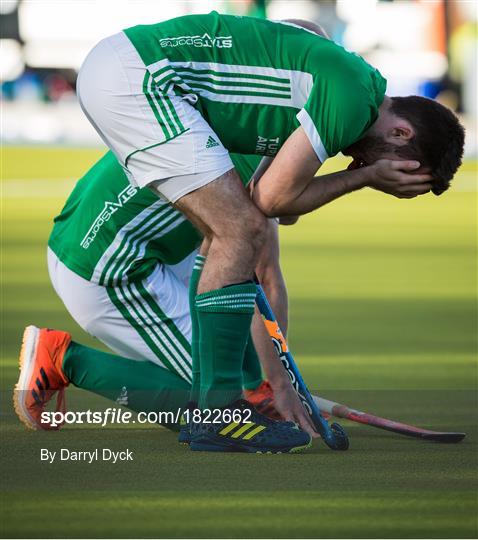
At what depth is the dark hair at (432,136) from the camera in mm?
4539

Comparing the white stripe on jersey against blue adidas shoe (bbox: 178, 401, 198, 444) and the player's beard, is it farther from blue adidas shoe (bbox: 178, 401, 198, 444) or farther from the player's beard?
blue adidas shoe (bbox: 178, 401, 198, 444)

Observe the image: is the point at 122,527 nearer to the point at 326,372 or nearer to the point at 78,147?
the point at 326,372

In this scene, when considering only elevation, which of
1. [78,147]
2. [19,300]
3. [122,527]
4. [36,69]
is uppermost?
[122,527]

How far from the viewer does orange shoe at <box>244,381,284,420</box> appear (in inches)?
198

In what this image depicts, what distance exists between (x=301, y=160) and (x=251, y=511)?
3.88ft

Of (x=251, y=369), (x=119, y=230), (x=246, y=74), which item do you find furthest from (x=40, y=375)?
(x=246, y=74)

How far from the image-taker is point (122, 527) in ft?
11.7

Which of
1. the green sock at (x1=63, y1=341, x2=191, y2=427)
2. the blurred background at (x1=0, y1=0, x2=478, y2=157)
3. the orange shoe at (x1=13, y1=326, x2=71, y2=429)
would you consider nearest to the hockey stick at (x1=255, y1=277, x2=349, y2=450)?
the green sock at (x1=63, y1=341, x2=191, y2=427)

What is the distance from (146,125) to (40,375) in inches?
42.5

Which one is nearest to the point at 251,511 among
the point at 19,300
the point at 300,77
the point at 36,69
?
the point at 300,77

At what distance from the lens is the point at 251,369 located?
208 inches

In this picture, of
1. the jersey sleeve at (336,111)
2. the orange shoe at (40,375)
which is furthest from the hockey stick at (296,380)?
the orange shoe at (40,375)

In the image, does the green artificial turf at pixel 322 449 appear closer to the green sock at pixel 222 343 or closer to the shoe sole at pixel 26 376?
the shoe sole at pixel 26 376

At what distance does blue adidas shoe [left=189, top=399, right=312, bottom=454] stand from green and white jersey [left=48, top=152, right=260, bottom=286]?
86 centimetres
